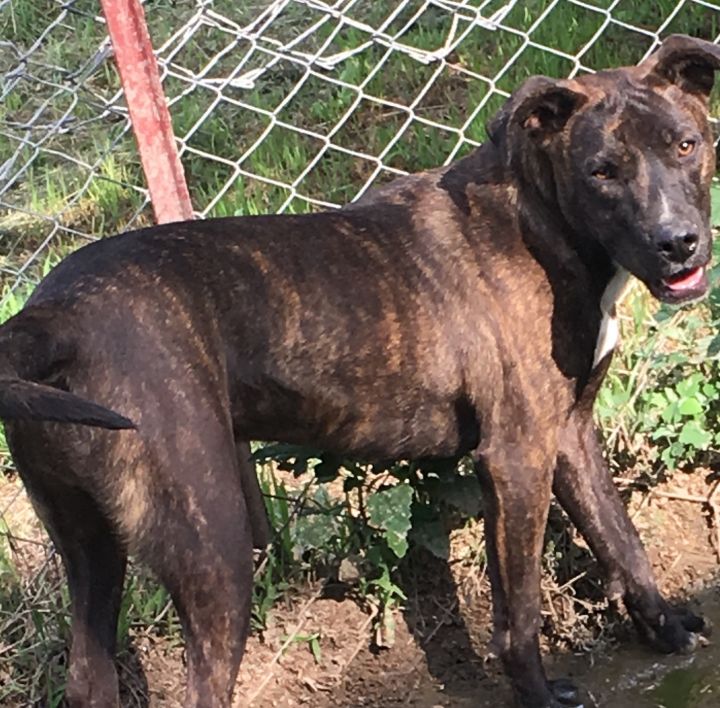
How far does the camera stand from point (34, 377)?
2748 mm

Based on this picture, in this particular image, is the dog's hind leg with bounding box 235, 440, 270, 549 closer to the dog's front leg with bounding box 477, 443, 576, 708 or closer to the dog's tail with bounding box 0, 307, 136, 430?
the dog's front leg with bounding box 477, 443, 576, 708

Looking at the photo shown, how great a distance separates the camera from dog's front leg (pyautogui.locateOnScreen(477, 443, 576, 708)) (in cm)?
343

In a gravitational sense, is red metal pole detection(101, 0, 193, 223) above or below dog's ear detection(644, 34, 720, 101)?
below

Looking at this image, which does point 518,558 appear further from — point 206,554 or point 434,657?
point 206,554

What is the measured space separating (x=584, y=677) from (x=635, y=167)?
1266 mm

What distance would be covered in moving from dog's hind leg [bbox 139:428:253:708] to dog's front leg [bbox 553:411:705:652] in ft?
3.46

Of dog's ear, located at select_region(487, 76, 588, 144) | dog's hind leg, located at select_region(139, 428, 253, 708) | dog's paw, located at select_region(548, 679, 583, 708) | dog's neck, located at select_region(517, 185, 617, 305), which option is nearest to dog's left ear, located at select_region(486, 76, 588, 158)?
dog's ear, located at select_region(487, 76, 588, 144)

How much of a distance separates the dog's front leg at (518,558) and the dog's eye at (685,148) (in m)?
0.77

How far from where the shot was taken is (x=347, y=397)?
3322 mm

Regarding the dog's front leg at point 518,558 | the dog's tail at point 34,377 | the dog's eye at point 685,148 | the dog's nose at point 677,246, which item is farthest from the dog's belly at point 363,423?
the dog's eye at point 685,148

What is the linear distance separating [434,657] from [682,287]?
3.80 ft

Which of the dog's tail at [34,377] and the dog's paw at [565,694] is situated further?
the dog's paw at [565,694]

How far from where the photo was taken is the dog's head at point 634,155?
3244mm

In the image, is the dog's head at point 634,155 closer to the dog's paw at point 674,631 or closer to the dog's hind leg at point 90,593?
the dog's paw at point 674,631
